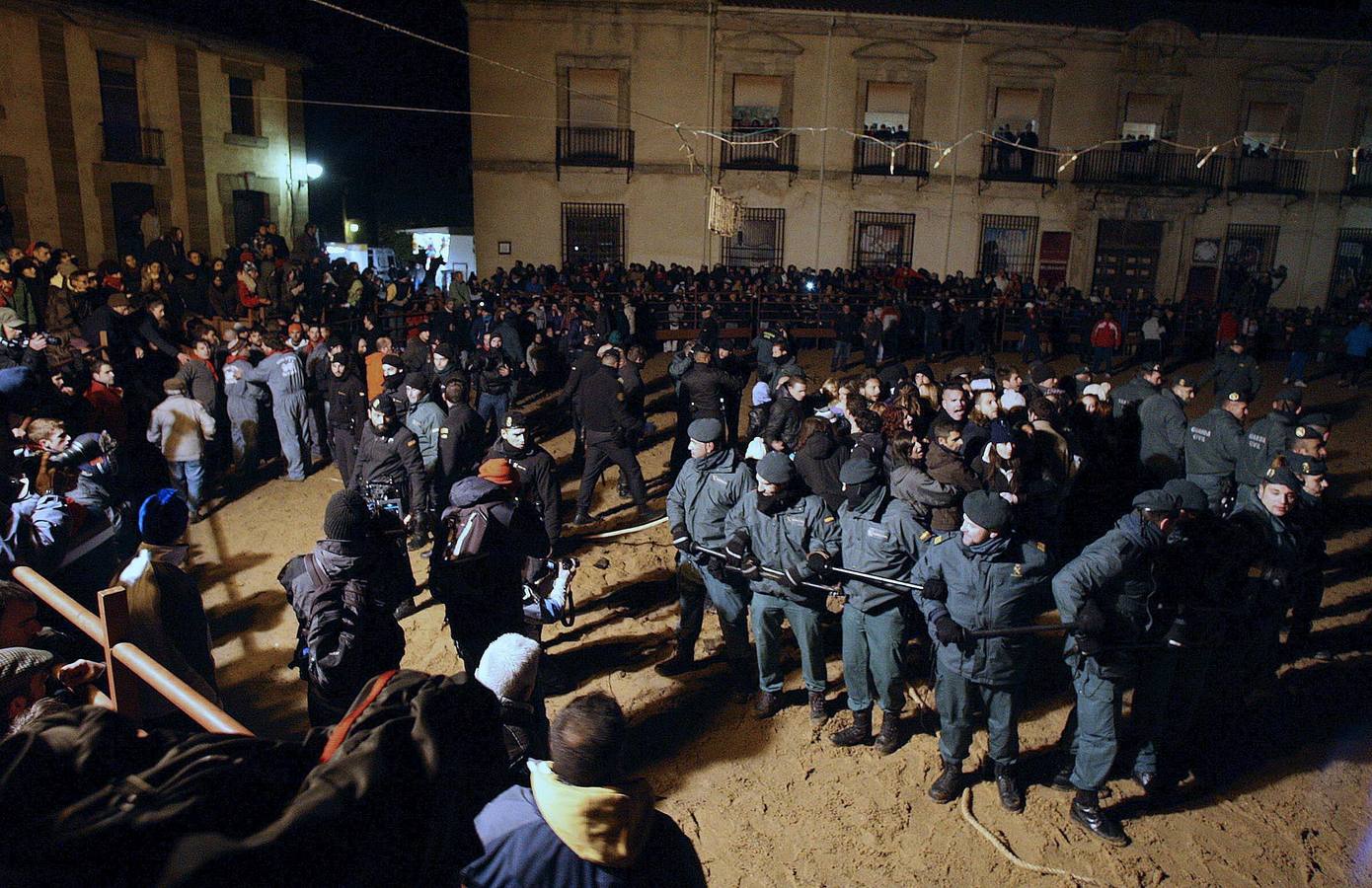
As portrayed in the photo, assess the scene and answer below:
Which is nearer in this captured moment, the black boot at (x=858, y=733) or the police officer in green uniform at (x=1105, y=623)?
A: the police officer in green uniform at (x=1105, y=623)

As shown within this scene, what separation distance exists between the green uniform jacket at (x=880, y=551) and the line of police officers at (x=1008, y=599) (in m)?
0.01

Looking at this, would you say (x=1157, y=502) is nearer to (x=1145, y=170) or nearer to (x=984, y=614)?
(x=984, y=614)

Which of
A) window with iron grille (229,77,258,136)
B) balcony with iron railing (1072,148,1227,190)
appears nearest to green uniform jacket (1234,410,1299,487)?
balcony with iron railing (1072,148,1227,190)

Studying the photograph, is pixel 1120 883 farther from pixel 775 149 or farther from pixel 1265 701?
pixel 775 149

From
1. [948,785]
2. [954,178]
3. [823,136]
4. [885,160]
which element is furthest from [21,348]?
[954,178]

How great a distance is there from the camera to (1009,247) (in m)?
24.5

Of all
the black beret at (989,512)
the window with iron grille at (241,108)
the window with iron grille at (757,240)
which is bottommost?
the black beret at (989,512)

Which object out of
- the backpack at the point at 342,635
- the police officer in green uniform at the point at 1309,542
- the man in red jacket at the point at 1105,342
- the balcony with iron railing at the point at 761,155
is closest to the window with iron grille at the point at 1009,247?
the balcony with iron railing at the point at 761,155

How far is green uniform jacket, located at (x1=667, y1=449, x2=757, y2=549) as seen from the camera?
19.1 feet

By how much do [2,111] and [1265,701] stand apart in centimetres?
2315

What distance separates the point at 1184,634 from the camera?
4590 mm

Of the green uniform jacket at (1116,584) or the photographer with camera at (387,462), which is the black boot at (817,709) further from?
the photographer with camera at (387,462)

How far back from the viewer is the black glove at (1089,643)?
4.21 m

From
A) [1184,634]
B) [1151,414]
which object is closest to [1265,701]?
[1184,634]
